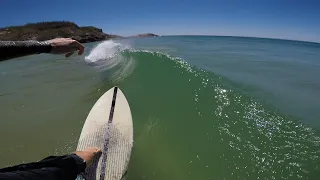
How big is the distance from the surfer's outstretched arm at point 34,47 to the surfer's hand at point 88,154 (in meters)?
1.81

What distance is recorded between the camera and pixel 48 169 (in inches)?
98.2

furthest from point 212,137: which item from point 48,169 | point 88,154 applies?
point 48,169

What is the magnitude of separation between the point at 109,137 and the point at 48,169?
7.67 ft

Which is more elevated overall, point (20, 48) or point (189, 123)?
point (20, 48)

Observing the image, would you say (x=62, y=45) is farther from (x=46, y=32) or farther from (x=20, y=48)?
(x=46, y=32)

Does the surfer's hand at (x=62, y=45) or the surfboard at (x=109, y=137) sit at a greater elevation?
the surfer's hand at (x=62, y=45)

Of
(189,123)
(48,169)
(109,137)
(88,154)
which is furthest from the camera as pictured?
(189,123)

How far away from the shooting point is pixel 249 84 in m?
9.73

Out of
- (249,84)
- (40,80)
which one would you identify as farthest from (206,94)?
(40,80)

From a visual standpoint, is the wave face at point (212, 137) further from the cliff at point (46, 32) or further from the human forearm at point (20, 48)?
the cliff at point (46, 32)

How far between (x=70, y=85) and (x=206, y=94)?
5.30m

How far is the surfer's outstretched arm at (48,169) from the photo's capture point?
218 centimetres

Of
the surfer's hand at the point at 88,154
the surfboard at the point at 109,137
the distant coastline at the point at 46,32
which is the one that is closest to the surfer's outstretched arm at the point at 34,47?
the surfer's hand at the point at 88,154

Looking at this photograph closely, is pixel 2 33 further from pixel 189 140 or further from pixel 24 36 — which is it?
pixel 189 140
